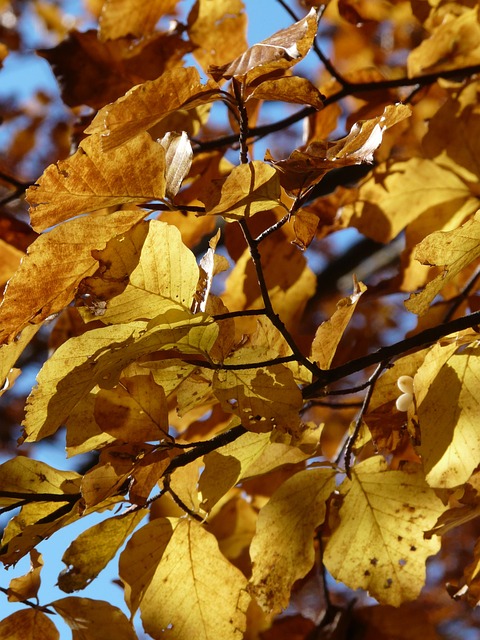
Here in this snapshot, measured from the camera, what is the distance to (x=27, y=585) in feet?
2.30

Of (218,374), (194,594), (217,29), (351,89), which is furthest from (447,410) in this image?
(217,29)

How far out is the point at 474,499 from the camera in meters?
0.65

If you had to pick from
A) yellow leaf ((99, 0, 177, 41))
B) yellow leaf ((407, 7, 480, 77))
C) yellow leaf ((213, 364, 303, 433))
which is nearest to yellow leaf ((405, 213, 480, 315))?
yellow leaf ((213, 364, 303, 433))

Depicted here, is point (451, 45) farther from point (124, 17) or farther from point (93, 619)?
point (93, 619)

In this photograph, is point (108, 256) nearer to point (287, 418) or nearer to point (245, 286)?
point (287, 418)

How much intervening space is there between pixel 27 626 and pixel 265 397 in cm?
34

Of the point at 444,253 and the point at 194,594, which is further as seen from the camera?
the point at 194,594

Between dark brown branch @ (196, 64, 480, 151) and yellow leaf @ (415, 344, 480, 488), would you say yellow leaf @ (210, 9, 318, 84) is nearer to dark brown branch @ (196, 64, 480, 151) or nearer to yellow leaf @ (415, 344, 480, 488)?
yellow leaf @ (415, 344, 480, 488)

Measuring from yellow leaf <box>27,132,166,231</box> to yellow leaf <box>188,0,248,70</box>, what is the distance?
63 centimetres

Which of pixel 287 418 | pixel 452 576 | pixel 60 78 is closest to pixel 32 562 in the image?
pixel 287 418

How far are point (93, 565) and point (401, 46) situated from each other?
2061mm

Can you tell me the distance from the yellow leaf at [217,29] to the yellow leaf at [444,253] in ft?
2.20

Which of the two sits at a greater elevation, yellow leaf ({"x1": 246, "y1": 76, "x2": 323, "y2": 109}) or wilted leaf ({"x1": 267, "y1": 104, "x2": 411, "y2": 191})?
yellow leaf ({"x1": 246, "y1": 76, "x2": 323, "y2": 109})

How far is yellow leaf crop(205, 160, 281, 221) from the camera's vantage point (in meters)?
0.52
